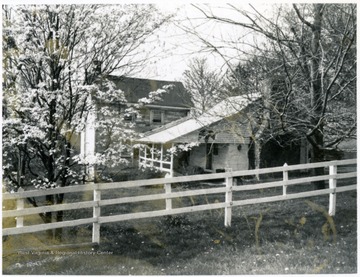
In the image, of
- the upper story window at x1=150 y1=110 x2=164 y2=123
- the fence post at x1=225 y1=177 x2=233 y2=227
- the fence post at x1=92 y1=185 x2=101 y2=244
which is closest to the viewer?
the fence post at x1=92 y1=185 x2=101 y2=244

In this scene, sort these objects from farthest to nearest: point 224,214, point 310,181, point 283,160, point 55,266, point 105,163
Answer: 1. point 283,160
2. point 310,181
3. point 224,214
4. point 105,163
5. point 55,266

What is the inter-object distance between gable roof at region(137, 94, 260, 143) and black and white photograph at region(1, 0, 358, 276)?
0.03m

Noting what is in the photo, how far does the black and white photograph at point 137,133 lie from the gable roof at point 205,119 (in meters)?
0.03

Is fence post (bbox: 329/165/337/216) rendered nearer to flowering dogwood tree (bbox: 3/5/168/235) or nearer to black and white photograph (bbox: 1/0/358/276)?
black and white photograph (bbox: 1/0/358/276)

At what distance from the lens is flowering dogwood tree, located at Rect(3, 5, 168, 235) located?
193 inches

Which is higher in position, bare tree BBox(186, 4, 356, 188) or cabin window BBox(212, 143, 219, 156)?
bare tree BBox(186, 4, 356, 188)

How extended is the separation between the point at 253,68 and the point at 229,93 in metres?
0.51

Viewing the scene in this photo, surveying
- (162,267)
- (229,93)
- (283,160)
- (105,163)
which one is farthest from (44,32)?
(283,160)

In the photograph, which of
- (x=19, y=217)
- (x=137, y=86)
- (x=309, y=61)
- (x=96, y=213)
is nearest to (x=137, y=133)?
(x=137, y=86)

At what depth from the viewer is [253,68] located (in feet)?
16.3

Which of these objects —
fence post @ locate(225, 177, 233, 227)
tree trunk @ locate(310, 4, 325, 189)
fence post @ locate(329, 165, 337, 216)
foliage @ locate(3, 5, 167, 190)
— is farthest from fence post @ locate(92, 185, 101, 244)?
fence post @ locate(329, 165, 337, 216)

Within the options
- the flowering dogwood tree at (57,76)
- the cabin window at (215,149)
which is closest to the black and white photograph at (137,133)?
the flowering dogwood tree at (57,76)

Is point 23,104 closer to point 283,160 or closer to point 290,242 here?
point 290,242

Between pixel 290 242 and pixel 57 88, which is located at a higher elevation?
pixel 57 88
